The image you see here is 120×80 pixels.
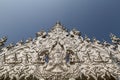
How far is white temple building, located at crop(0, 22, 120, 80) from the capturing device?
784 cm

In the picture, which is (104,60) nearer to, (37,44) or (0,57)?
(37,44)

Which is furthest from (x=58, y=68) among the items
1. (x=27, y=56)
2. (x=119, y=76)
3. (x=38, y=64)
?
(x=119, y=76)

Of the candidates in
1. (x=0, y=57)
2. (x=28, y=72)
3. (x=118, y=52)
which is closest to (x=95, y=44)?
(x=118, y=52)

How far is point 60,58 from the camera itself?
27.9ft

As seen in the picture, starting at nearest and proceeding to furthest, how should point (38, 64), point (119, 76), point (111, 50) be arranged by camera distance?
point (119, 76), point (38, 64), point (111, 50)

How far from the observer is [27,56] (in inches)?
341

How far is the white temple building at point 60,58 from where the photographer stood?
784 cm

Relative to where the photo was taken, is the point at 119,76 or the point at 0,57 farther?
the point at 0,57

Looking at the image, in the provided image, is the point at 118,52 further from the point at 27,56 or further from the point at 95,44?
the point at 27,56

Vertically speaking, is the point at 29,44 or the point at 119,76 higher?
the point at 29,44

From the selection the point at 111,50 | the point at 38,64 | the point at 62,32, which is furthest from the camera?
the point at 62,32

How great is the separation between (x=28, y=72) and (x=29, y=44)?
5.59 ft

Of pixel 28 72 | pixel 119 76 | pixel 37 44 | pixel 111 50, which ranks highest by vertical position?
pixel 37 44

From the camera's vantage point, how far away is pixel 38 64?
8.30m
